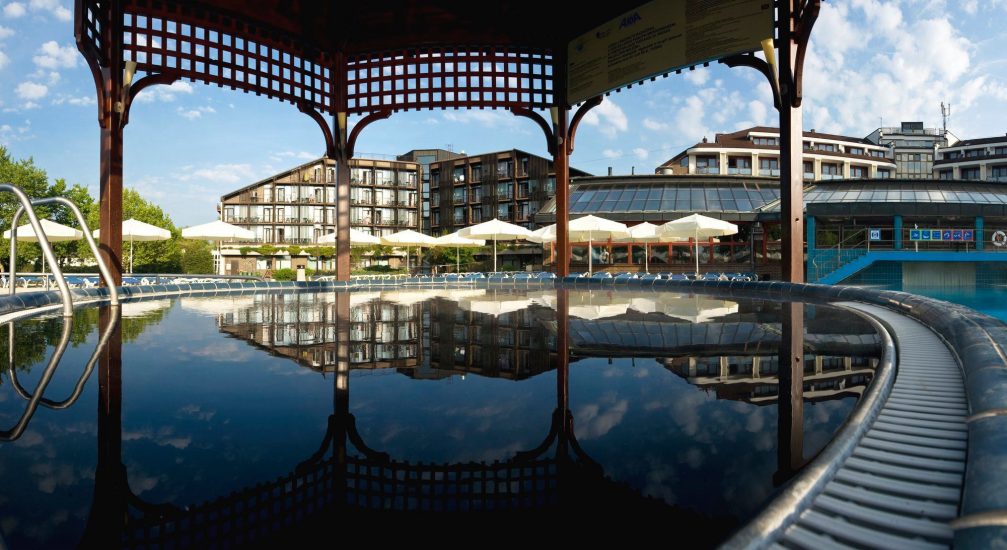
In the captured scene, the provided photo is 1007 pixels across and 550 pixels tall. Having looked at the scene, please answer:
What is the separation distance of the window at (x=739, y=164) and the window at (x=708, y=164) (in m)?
1.32

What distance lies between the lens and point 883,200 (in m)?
22.2

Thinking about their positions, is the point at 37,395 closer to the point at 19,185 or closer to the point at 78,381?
the point at 78,381

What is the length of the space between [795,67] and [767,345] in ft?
21.4

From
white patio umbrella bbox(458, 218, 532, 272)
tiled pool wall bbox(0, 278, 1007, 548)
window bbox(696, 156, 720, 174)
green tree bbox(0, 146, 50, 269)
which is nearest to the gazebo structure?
tiled pool wall bbox(0, 278, 1007, 548)

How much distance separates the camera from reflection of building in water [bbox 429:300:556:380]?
321 centimetres

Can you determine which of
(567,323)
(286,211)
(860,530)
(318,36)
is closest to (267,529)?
(860,530)

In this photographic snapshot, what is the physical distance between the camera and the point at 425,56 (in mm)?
11914

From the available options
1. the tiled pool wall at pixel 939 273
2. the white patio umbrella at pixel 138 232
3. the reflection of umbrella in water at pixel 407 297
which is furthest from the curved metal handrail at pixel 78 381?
the tiled pool wall at pixel 939 273

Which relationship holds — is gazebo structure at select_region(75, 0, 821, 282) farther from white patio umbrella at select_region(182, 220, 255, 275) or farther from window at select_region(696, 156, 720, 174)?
window at select_region(696, 156, 720, 174)

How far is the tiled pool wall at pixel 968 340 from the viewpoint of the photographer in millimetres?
910

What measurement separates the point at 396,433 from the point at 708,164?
61.6 m

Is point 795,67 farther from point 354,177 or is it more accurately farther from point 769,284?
point 354,177

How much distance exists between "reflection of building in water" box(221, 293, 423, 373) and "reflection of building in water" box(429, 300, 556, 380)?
201 mm

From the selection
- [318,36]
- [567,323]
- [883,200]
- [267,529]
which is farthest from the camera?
[883,200]
